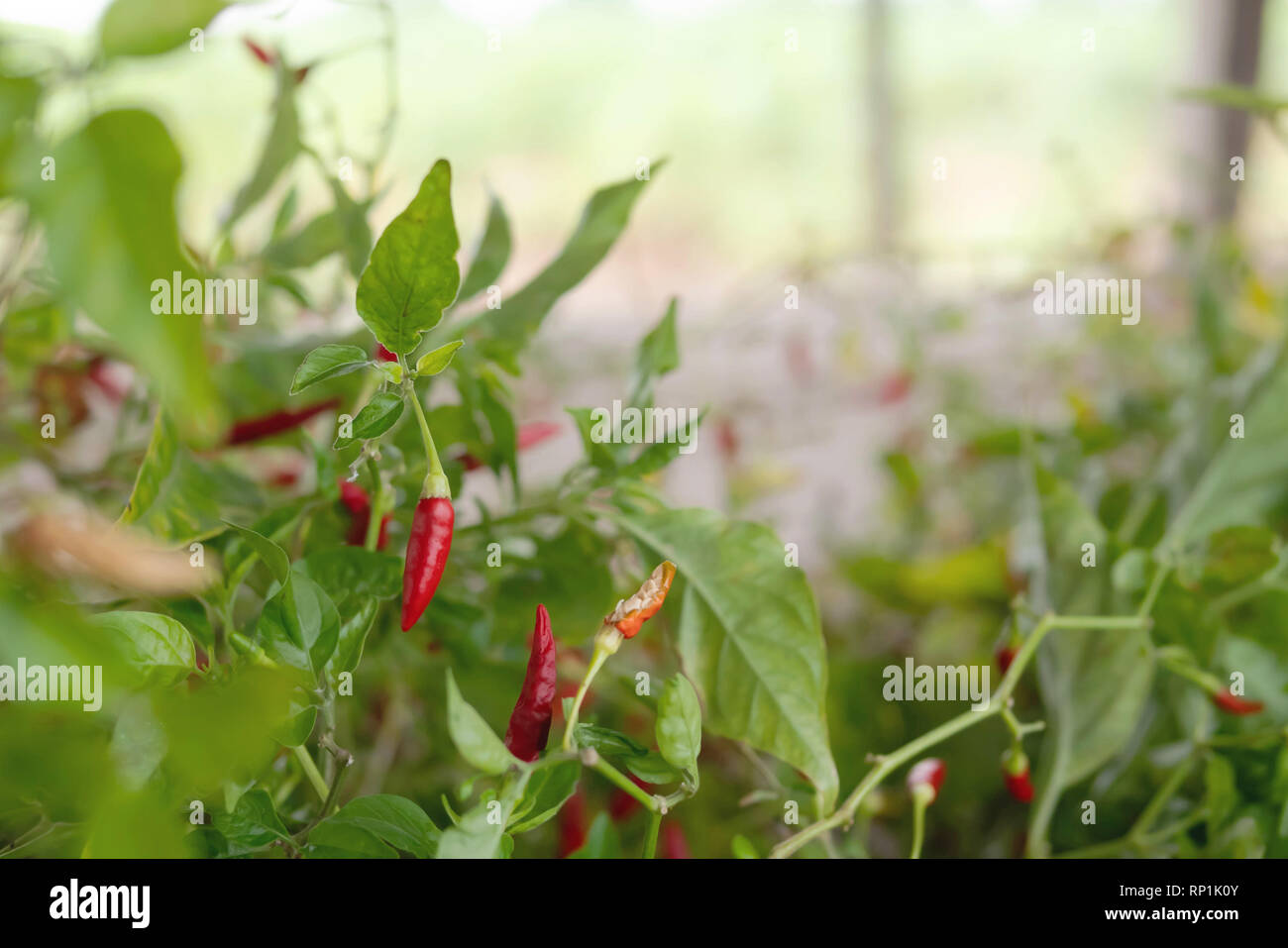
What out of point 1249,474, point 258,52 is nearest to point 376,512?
point 258,52

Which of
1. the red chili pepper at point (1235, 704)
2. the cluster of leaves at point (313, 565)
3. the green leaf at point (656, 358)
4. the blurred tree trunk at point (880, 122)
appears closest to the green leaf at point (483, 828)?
the cluster of leaves at point (313, 565)

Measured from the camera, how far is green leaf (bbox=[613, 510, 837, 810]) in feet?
0.81

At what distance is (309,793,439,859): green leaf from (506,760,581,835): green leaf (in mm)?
18

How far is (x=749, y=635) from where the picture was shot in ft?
0.85

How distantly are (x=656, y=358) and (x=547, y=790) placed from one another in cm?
13

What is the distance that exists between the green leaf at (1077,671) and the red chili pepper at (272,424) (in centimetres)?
27

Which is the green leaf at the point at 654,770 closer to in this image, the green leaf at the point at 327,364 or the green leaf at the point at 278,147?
the green leaf at the point at 327,364

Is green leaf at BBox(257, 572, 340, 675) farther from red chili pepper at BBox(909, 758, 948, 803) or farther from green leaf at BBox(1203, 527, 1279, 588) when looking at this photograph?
green leaf at BBox(1203, 527, 1279, 588)

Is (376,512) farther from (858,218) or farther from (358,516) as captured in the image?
(858,218)

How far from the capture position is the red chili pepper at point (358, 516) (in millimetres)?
264

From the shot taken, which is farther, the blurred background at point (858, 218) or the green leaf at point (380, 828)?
the blurred background at point (858, 218)

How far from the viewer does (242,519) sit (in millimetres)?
285

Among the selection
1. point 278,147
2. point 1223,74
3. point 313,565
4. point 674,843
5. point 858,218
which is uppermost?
point 858,218
